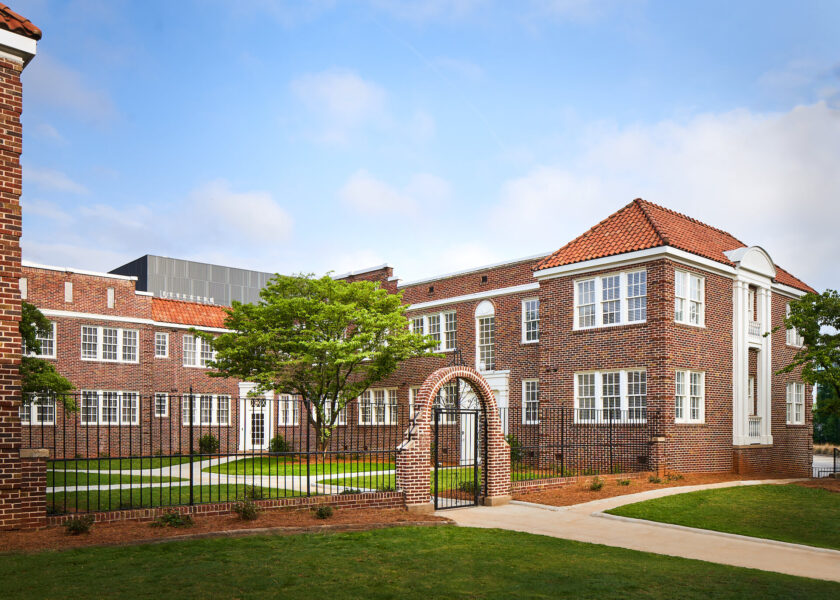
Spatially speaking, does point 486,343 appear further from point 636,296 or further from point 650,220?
point 650,220

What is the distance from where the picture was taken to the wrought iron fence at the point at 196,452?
16703mm

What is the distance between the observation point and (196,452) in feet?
76.6

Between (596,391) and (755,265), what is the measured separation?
7.67 metres

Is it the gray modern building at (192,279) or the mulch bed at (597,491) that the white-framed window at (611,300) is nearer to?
the mulch bed at (597,491)

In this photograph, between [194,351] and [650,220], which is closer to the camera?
[650,220]

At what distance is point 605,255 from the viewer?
78.5 ft

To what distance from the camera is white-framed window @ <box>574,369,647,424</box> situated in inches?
907

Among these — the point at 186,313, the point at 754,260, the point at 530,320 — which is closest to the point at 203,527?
the point at 530,320

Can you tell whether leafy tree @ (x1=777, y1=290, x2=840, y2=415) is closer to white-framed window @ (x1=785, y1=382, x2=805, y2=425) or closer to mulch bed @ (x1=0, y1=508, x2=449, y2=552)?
white-framed window @ (x1=785, y1=382, x2=805, y2=425)

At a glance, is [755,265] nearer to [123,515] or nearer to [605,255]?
[605,255]

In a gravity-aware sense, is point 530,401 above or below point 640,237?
below

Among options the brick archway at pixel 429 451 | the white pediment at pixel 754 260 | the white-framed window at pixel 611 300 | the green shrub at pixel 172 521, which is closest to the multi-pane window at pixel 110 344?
the white-framed window at pixel 611 300

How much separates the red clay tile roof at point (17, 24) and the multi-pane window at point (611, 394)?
18.4 meters

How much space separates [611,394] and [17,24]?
19040 millimetres
